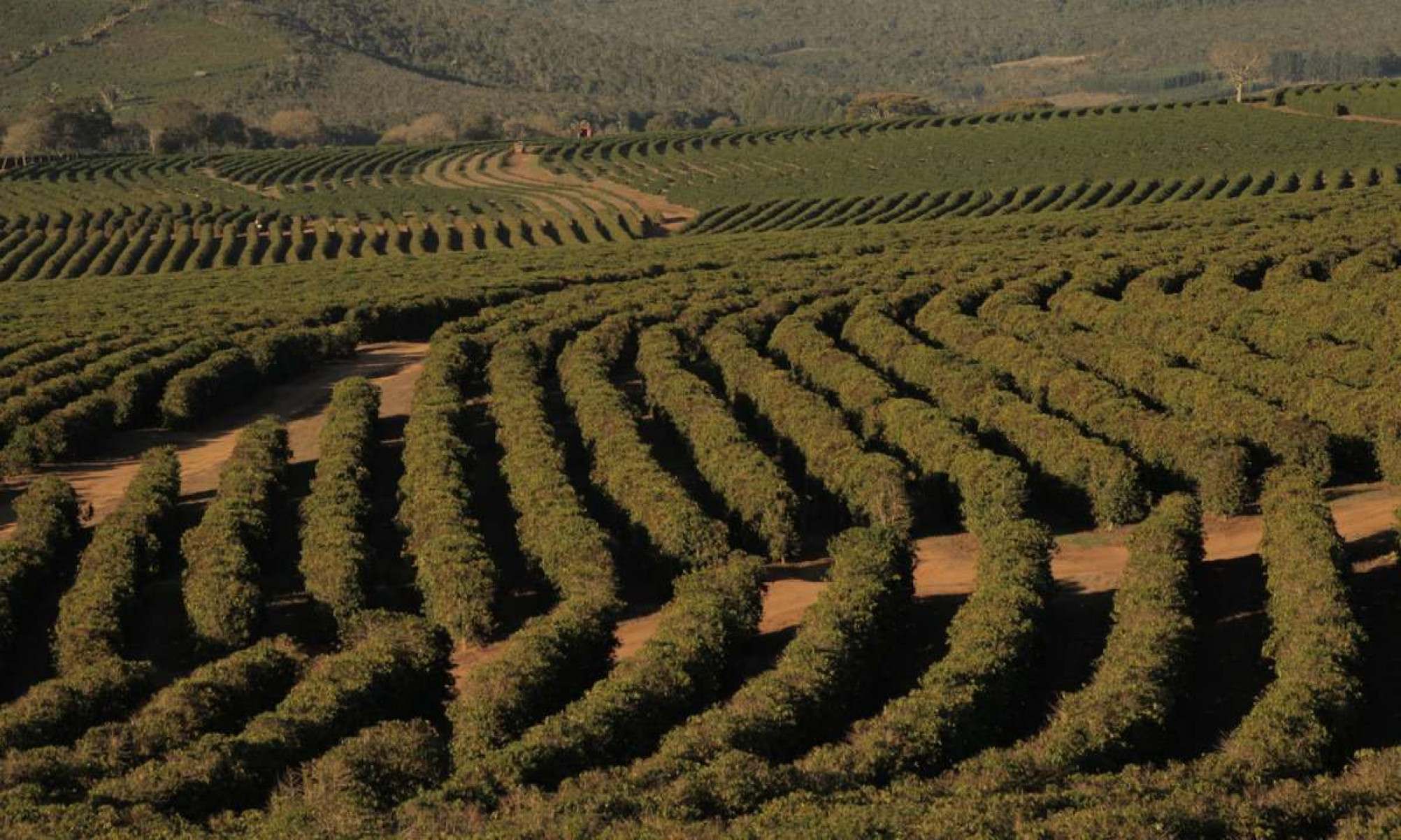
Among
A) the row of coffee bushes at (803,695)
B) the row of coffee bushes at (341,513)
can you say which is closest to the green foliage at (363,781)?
the row of coffee bushes at (803,695)

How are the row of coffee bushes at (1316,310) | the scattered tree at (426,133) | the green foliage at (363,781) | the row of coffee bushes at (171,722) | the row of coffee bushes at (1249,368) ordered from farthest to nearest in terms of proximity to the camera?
the scattered tree at (426,133) → the row of coffee bushes at (1316,310) → the row of coffee bushes at (1249,368) → the row of coffee bushes at (171,722) → the green foliage at (363,781)

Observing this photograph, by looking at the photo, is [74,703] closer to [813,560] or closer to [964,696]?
[964,696]

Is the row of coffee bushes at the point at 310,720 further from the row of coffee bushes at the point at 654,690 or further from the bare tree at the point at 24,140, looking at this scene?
the bare tree at the point at 24,140

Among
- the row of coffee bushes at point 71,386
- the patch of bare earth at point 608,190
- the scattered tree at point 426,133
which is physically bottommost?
the patch of bare earth at point 608,190

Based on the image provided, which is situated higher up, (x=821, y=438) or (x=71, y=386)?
(x=71, y=386)

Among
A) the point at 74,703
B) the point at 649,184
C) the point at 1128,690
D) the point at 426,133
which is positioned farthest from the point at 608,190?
the point at 1128,690

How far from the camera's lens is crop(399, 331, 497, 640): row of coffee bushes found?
83.0 feet

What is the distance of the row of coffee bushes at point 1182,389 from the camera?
31.4 meters

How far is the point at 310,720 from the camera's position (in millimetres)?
20094

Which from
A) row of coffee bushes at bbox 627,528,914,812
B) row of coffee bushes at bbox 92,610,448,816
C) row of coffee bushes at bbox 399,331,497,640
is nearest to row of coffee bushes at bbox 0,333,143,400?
row of coffee bushes at bbox 399,331,497,640

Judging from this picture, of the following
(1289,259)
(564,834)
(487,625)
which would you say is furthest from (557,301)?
(564,834)

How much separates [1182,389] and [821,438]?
9.27 meters

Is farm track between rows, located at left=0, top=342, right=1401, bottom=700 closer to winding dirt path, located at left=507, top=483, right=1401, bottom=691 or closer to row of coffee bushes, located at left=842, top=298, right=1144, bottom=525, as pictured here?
winding dirt path, located at left=507, top=483, right=1401, bottom=691

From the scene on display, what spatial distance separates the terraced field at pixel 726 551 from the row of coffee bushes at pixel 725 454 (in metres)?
0.13
